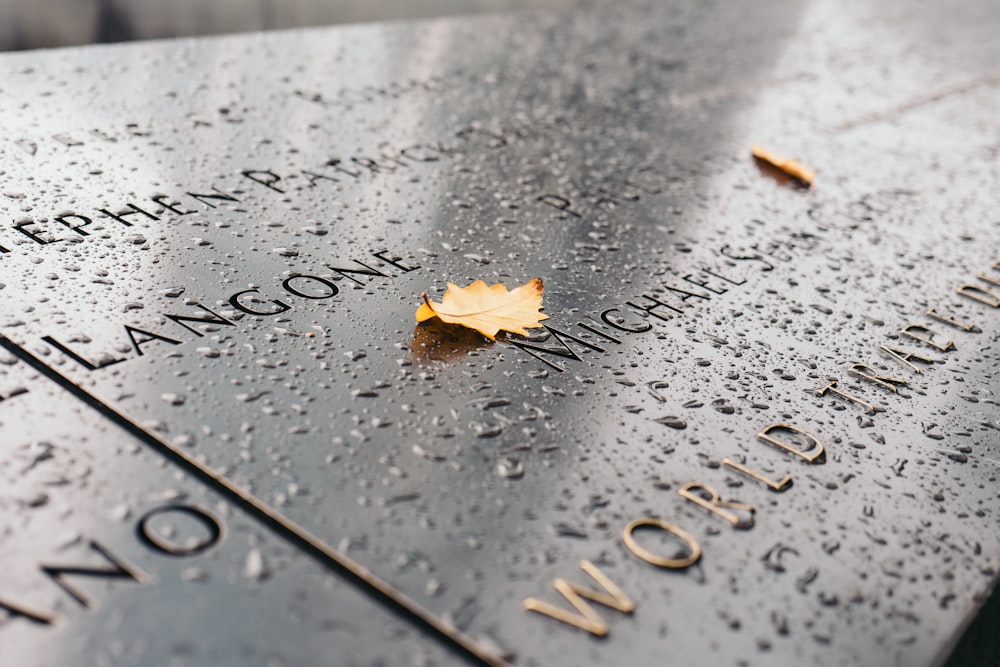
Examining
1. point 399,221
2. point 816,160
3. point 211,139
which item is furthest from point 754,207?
→ point 211,139

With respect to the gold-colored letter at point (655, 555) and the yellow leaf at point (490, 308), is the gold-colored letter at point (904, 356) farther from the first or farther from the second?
the gold-colored letter at point (655, 555)

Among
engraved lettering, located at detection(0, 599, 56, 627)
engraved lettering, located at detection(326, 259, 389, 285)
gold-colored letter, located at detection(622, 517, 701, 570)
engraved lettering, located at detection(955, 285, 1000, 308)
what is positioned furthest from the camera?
engraved lettering, located at detection(955, 285, 1000, 308)

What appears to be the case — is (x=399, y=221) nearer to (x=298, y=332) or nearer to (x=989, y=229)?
(x=298, y=332)

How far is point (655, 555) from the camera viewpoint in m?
1.04

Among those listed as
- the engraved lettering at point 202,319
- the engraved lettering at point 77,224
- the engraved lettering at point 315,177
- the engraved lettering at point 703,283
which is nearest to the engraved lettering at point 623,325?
the engraved lettering at point 703,283

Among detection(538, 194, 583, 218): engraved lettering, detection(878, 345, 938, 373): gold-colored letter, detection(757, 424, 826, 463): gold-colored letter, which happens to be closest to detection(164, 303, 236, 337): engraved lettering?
detection(757, 424, 826, 463): gold-colored letter

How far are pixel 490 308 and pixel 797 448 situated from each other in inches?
20.2

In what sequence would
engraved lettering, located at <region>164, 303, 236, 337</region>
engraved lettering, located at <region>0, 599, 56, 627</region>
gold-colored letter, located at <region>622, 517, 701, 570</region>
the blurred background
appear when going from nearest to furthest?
engraved lettering, located at <region>0, 599, 56, 627</region>, gold-colored letter, located at <region>622, 517, 701, 570</region>, engraved lettering, located at <region>164, 303, 236, 337</region>, the blurred background

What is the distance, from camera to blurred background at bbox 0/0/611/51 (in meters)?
2.92

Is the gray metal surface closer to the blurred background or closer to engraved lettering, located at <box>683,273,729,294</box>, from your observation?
engraved lettering, located at <box>683,273,729,294</box>

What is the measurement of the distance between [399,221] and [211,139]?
530 mm

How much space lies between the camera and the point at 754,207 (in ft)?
7.29

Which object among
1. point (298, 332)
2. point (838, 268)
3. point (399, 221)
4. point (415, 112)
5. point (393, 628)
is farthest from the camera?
point (415, 112)

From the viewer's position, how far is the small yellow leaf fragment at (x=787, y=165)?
8.07ft
